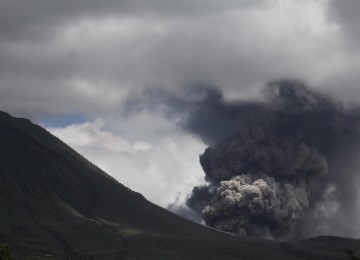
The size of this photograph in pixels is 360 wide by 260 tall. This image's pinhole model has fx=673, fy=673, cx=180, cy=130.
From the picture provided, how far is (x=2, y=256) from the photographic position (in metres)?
61.1

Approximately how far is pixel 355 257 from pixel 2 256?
36832mm

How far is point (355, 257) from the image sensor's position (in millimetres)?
34656

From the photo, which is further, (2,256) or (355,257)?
(2,256)
